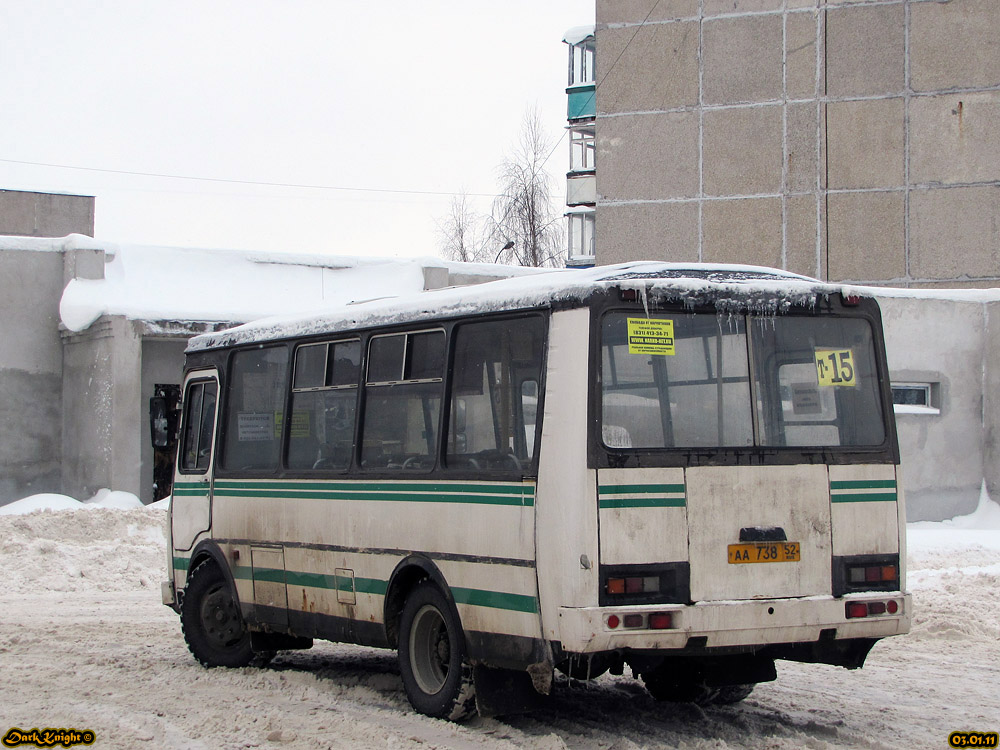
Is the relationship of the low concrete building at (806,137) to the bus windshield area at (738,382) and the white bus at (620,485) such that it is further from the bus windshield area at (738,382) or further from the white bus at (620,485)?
the white bus at (620,485)

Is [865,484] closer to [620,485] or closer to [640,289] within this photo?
[620,485]

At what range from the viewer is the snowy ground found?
26.1 feet

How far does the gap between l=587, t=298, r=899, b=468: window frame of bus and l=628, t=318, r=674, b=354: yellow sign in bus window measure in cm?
6

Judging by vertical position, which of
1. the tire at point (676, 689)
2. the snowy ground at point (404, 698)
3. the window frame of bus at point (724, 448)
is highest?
the window frame of bus at point (724, 448)

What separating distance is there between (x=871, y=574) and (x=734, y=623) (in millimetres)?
1021

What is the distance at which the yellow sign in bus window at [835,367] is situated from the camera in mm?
8156

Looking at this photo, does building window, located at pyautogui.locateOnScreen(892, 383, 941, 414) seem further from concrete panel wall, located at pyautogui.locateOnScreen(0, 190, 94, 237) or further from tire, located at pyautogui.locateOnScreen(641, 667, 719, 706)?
concrete panel wall, located at pyautogui.locateOnScreen(0, 190, 94, 237)

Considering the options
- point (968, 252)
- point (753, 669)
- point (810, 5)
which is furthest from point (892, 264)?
point (753, 669)

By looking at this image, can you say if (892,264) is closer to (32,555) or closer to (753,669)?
(32,555)

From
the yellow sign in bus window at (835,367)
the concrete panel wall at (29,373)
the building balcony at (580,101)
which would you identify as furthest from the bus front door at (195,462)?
the building balcony at (580,101)

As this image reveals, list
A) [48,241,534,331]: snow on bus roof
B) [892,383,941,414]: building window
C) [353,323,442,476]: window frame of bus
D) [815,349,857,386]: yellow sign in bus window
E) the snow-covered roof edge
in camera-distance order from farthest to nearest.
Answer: the snow-covered roof edge < [48,241,534,331]: snow on bus roof < [892,383,941,414]: building window < [353,323,442,476]: window frame of bus < [815,349,857,386]: yellow sign in bus window

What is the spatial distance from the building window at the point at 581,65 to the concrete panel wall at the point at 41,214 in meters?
22.8

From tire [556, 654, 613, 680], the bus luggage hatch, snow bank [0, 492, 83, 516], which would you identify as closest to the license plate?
tire [556, 654, 613, 680]

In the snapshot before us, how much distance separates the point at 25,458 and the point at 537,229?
35214 mm
